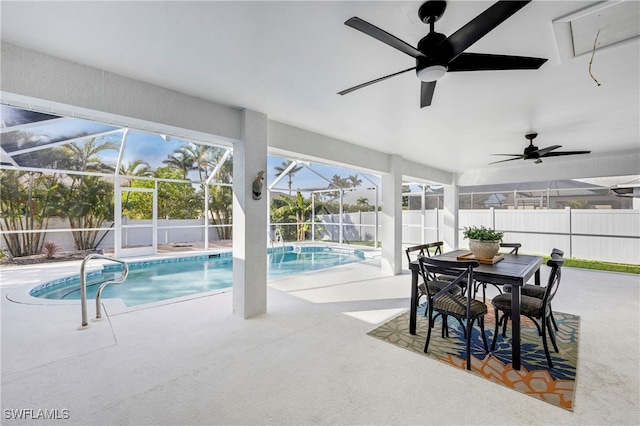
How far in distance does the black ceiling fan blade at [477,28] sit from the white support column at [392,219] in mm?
4773

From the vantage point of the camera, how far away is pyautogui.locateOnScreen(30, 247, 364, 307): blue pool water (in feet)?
18.4

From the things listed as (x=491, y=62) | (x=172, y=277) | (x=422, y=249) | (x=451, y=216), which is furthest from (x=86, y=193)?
(x=451, y=216)

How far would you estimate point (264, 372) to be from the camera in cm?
256

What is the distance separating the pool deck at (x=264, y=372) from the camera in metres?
2.06

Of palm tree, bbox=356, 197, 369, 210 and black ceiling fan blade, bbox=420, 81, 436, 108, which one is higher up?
black ceiling fan blade, bbox=420, 81, 436, 108

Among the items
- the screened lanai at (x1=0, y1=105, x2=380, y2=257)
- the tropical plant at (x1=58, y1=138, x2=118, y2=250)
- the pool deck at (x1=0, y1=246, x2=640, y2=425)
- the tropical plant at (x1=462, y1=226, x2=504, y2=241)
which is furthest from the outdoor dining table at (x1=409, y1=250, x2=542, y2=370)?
the tropical plant at (x1=58, y1=138, x2=118, y2=250)

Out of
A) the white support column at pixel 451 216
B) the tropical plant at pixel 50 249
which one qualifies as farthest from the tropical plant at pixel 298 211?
the tropical plant at pixel 50 249

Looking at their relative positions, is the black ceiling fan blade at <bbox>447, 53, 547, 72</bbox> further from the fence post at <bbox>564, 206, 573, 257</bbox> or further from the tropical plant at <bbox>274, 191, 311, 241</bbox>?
the tropical plant at <bbox>274, 191, 311, 241</bbox>

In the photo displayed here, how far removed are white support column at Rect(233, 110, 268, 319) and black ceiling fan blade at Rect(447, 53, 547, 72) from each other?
2552 millimetres

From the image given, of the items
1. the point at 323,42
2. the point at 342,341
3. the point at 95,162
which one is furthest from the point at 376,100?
the point at 95,162

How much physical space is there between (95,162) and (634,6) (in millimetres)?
11282

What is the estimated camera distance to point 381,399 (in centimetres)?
221

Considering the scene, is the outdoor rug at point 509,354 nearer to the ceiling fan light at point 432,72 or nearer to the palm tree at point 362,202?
the ceiling fan light at point 432,72

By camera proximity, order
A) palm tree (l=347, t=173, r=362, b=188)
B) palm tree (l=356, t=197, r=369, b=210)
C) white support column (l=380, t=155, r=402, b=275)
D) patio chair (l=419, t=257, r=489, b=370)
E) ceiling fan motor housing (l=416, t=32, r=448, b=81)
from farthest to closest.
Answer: palm tree (l=356, t=197, r=369, b=210) → palm tree (l=347, t=173, r=362, b=188) → white support column (l=380, t=155, r=402, b=275) → patio chair (l=419, t=257, r=489, b=370) → ceiling fan motor housing (l=416, t=32, r=448, b=81)
